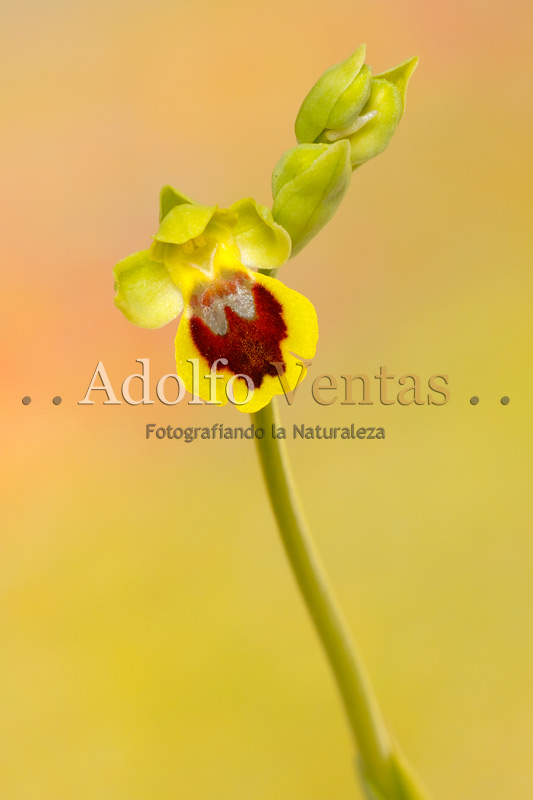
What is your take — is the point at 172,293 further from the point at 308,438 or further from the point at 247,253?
the point at 308,438

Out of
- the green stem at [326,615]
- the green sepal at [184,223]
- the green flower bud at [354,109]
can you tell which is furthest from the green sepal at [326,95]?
the green stem at [326,615]

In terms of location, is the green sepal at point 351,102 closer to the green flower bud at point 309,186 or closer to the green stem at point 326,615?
the green flower bud at point 309,186

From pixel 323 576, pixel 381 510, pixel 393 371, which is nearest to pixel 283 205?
pixel 323 576

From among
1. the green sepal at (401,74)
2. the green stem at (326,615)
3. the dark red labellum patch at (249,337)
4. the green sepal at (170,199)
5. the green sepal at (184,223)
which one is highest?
the green sepal at (401,74)

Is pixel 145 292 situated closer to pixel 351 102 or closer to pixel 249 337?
pixel 249 337

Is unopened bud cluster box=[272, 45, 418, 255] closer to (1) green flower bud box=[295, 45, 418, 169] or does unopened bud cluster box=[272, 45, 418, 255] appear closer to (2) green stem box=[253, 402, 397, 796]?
(1) green flower bud box=[295, 45, 418, 169]

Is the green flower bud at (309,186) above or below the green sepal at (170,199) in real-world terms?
below
